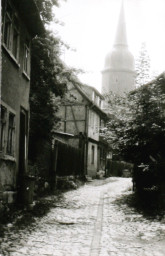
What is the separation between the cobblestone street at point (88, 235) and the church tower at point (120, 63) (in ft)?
249

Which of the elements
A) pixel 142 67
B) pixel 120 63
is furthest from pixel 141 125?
pixel 120 63

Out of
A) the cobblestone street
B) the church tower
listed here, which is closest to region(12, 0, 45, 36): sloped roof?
the cobblestone street

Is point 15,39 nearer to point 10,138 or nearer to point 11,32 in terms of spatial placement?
point 11,32

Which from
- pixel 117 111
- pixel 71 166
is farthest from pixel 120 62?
pixel 117 111

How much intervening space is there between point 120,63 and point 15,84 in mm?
82330

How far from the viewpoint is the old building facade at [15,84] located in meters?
9.96

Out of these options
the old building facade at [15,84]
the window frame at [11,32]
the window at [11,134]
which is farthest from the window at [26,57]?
the window at [11,134]

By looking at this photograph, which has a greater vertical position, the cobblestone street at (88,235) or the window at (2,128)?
the window at (2,128)

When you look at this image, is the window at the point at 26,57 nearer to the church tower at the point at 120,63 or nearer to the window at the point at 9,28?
the window at the point at 9,28

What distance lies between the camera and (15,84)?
11125mm

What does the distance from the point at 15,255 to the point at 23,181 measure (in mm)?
5722

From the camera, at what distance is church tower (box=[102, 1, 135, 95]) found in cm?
8781

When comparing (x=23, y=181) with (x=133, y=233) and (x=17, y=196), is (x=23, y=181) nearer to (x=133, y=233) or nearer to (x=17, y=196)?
(x=17, y=196)

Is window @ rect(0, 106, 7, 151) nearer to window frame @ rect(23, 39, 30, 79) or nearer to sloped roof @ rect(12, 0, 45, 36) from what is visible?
window frame @ rect(23, 39, 30, 79)
